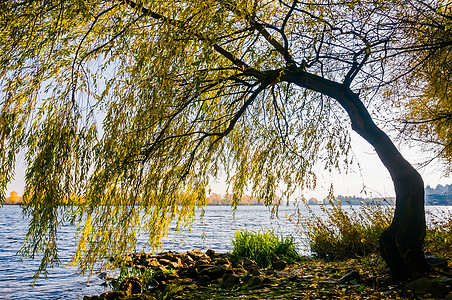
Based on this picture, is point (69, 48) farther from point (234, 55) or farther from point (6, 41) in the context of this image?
point (234, 55)

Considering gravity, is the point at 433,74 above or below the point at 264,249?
above

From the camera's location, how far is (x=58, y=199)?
13.3 ft

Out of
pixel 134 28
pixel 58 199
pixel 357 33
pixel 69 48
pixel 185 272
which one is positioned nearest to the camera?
pixel 58 199

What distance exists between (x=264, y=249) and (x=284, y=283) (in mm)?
2836

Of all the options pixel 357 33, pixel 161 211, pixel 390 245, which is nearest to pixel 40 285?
pixel 161 211

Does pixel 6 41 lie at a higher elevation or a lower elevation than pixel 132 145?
higher

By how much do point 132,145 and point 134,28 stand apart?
143 centimetres

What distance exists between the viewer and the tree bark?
4.81m

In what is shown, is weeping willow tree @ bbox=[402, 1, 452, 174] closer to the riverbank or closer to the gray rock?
the riverbank

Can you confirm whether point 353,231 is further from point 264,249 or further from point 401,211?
point 401,211

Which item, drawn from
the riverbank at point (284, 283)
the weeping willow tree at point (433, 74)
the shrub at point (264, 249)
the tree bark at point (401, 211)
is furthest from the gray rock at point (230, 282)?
the weeping willow tree at point (433, 74)

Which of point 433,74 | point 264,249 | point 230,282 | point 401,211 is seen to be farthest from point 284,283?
point 433,74

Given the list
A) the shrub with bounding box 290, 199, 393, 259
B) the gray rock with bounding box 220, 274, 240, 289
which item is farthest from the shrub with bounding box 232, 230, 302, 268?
the gray rock with bounding box 220, 274, 240, 289

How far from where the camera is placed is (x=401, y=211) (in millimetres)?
4965
